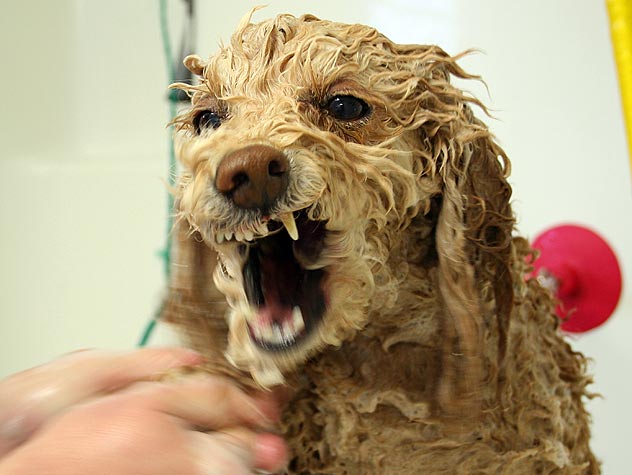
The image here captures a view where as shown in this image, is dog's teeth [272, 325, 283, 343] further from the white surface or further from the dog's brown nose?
the white surface

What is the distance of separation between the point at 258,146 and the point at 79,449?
187 millimetres

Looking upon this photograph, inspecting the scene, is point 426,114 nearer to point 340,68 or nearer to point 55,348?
point 340,68

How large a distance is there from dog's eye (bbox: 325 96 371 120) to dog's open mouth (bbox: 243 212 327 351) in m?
0.08

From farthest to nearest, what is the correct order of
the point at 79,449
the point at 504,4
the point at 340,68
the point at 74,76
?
the point at 74,76 → the point at 504,4 → the point at 340,68 → the point at 79,449

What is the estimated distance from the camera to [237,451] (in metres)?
0.41

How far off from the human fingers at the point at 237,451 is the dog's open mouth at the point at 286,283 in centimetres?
6

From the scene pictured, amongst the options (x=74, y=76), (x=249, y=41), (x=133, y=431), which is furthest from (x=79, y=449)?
(x=74, y=76)

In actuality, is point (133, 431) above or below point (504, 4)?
below

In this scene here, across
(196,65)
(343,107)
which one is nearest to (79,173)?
(196,65)

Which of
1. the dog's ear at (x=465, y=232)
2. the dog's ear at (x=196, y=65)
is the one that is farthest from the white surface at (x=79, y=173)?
the dog's ear at (x=465, y=232)

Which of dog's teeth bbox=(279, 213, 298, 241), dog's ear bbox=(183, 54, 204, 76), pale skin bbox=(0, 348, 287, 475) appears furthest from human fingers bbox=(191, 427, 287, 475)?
dog's ear bbox=(183, 54, 204, 76)

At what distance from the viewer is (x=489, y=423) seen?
0.52 metres

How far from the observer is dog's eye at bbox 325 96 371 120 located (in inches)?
17.9

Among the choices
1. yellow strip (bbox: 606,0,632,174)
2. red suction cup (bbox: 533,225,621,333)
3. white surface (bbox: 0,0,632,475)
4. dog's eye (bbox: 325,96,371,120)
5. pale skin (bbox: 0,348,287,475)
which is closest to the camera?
pale skin (bbox: 0,348,287,475)
